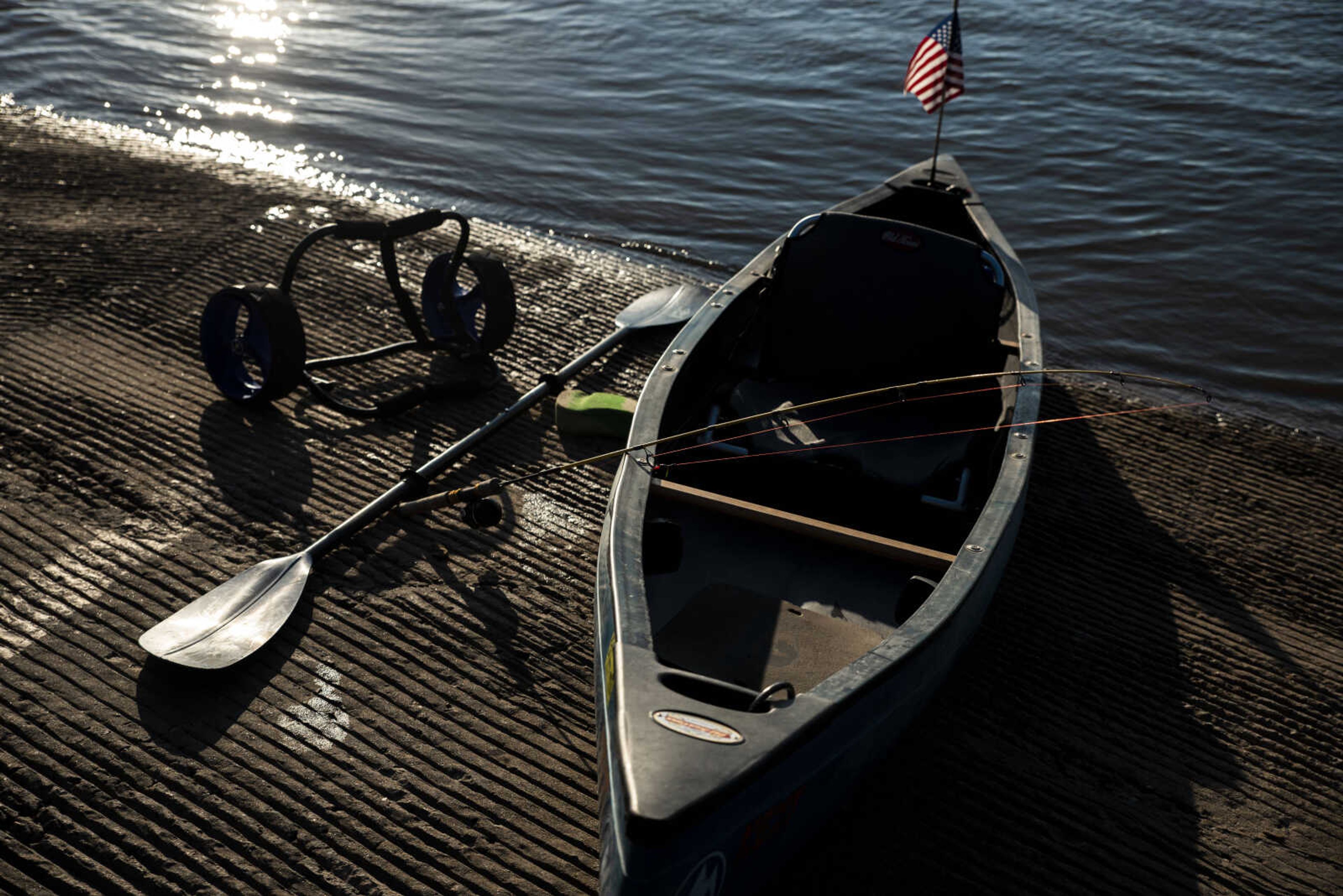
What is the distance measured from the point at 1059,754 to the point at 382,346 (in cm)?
647

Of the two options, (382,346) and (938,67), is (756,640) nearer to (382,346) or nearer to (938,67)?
(382,346)

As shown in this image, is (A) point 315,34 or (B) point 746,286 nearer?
(B) point 746,286

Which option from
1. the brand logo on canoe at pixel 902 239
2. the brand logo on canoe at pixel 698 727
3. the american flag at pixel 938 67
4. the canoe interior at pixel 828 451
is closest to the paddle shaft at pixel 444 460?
the canoe interior at pixel 828 451

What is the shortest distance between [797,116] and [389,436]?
483 inches

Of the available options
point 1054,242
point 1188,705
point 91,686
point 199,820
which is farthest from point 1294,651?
point 1054,242

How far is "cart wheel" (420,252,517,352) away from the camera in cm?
837

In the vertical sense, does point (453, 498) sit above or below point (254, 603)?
above

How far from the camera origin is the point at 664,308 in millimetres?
9617

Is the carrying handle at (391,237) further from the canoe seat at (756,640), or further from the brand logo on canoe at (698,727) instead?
the brand logo on canoe at (698,727)

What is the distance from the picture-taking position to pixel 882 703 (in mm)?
4301

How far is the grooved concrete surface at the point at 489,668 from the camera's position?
4680 millimetres

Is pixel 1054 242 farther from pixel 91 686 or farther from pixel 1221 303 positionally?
pixel 91 686

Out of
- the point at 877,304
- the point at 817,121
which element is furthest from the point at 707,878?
the point at 817,121

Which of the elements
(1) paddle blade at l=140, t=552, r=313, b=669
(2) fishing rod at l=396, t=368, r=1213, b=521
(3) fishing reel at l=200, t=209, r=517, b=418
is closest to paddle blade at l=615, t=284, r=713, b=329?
(3) fishing reel at l=200, t=209, r=517, b=418
